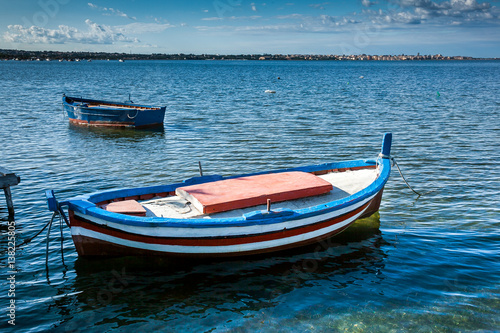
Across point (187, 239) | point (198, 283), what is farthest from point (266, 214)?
point (198, 283)

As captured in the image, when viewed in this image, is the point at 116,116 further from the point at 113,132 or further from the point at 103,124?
the point at 103,124

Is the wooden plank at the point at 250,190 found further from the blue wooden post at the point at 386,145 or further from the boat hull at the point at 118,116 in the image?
the boat hull at the point at 118,116

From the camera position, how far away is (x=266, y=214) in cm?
996

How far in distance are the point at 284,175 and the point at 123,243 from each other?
5.18 m

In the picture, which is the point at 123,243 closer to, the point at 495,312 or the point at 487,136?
the point at 495,312

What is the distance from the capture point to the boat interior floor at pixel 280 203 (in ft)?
34.5

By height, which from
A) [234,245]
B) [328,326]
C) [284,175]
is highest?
[284,175]

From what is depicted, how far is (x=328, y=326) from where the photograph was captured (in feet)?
26.9

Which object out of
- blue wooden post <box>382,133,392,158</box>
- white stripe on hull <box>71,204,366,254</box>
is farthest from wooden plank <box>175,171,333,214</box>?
blue wooden post <box>382,133,392,158</box>

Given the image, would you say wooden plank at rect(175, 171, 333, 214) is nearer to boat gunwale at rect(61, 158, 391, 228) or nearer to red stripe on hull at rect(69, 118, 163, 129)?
boat gunwale at rect(61, 158, 391, 228)

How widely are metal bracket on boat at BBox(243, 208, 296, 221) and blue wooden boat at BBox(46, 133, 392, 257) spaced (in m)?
0.02

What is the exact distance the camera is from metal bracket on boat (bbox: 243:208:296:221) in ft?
32.1

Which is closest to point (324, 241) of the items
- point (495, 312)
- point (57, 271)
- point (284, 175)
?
point (284, 175)

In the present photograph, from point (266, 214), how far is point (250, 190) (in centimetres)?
145
